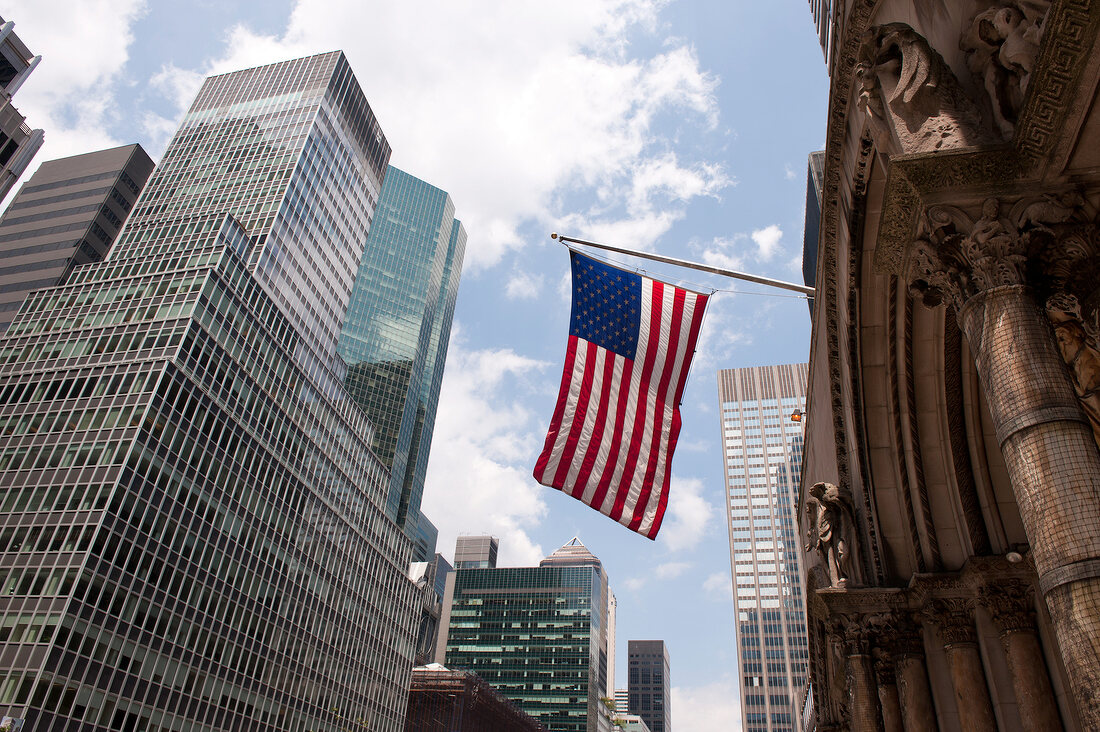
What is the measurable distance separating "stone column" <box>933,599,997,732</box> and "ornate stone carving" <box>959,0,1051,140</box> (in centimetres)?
755

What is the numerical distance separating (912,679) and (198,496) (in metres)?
51.3

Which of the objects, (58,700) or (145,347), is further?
(145,347)

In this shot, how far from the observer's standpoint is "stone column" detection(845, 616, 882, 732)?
1147 cm

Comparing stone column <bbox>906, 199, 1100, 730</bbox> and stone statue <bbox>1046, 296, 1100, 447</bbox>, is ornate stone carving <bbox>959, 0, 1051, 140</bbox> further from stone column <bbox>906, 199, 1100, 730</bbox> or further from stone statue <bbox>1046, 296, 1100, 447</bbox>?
stone statue <bbox>1046, 296, 1100, 447</bbox>

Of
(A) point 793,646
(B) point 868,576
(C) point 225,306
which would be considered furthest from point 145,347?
(A) point 793,646

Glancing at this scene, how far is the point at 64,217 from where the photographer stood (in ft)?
330

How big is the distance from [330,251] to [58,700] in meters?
64.5

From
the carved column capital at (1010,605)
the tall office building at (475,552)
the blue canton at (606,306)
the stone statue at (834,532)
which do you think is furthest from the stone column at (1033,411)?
the tall office building at (475,552)

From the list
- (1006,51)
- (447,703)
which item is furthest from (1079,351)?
(447,703)

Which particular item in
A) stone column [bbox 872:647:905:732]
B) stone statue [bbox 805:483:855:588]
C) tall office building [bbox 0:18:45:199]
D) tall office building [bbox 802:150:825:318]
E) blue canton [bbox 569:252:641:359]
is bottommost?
stone column [bbox 872:647:905:732]

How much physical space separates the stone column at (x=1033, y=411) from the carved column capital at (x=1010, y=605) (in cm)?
612

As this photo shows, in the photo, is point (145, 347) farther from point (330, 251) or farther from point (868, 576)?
point (868, 576)

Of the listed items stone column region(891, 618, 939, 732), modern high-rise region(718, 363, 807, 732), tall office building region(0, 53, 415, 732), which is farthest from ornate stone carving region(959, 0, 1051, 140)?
modern high-rise region(718, 363, 807, 732)

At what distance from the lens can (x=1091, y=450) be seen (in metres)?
4.86
